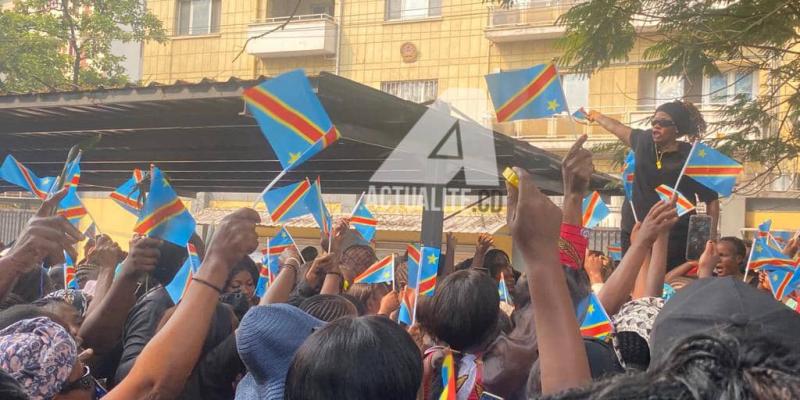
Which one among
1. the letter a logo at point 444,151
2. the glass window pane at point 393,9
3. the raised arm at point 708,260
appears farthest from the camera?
the glass window pane at point 393,9

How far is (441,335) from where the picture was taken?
3.03 m

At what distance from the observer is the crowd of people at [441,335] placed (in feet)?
3.60

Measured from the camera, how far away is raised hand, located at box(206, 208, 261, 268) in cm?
262

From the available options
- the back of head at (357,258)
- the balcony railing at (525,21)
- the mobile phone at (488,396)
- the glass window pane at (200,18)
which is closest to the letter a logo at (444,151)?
the back of head at (357,258)

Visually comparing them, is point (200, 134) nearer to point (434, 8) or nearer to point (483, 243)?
point (483, 243)

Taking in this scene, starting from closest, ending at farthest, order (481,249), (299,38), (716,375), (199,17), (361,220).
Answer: (716,375)
(481,249)
(361,220)
(299,38)
(199,17)

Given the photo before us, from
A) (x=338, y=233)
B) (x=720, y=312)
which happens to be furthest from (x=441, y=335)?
(x=338, y=233)

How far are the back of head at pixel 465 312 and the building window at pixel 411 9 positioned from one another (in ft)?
63.2

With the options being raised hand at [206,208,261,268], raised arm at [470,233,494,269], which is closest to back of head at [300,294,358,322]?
raised hand at [206,208,261,268]

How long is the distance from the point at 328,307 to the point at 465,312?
1.68ft

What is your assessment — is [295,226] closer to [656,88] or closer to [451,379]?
[656,88]

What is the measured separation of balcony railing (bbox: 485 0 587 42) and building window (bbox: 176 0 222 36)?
8565mm

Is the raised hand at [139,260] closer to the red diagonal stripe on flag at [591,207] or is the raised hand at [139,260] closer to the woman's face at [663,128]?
the woman's face at [663,128]

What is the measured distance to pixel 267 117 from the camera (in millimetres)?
4176
